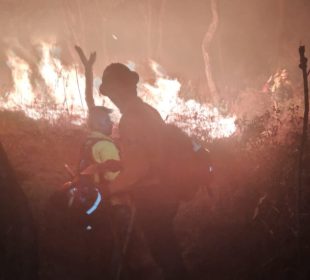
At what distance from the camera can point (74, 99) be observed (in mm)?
14188

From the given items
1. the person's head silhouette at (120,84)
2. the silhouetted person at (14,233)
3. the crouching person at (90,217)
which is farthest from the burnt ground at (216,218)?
the person's head silhouette at (120,84)

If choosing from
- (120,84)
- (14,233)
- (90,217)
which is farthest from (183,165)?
(14,233)

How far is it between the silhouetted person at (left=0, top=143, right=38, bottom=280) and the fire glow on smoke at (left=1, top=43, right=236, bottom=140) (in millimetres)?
6036

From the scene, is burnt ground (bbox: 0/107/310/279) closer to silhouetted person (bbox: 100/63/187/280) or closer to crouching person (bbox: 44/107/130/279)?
crouching person (bbox: 44/107/130/279)

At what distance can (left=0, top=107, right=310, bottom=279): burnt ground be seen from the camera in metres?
5.09

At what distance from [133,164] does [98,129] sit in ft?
5.30

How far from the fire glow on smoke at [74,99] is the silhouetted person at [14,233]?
6036 millimetres

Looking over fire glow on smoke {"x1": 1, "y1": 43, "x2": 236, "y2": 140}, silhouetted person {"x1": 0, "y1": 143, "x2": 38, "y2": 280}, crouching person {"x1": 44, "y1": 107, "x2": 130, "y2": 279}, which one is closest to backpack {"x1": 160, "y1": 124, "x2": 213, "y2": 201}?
crouching person {"x1": 44, "y1": 107, "x2": 130, "y2": 279}

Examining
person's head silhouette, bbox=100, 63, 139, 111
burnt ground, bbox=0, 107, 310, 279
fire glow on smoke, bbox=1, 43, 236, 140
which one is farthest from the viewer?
fire glow on smoke, bbox=1, 43, 236, 140

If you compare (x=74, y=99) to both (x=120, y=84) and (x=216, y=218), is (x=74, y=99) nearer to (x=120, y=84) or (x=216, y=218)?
(x=216, y=218)

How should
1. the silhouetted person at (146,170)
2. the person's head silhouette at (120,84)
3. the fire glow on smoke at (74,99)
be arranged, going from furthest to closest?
the fire glow on smoke at (74,99) → the person's head silhouette at (120,84) → the silhouetted person at (146,170)

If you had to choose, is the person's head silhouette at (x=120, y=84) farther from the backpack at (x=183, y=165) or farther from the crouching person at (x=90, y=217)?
the crouching person at (x=90, y=217)

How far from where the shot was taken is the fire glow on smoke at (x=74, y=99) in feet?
36.1

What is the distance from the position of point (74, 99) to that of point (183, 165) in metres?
11.8
